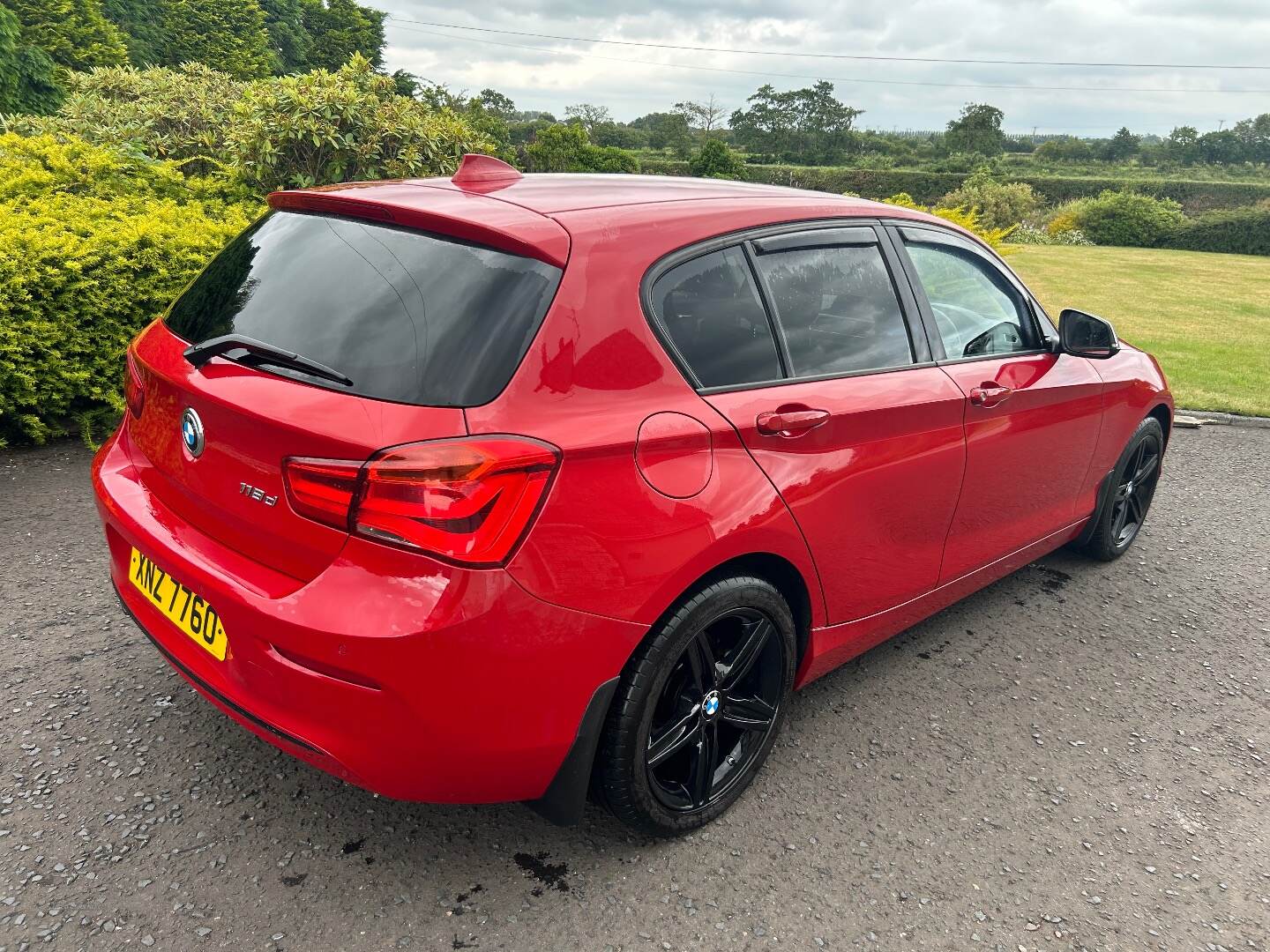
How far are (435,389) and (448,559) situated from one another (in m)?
0.36

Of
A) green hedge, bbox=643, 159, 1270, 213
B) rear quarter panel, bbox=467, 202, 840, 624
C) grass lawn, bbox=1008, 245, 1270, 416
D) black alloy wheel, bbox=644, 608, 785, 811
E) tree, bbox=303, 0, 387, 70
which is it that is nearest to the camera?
rear quarter panel, bbox=467, 202, 840, 624

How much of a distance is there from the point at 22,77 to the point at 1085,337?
25.4 metres

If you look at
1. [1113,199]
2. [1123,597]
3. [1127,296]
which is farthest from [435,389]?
[1113,199]

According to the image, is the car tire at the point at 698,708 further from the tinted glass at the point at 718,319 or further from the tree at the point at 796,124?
the tree at the point at 796,124

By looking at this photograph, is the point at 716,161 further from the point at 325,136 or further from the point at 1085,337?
the point at 1085,337

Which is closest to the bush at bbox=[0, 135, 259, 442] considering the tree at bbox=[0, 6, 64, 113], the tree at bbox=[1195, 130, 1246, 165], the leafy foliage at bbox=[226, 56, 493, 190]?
the leafy foliage at bbox=[226, 56, 493, 190]

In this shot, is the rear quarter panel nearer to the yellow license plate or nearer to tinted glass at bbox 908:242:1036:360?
the yellow license plate

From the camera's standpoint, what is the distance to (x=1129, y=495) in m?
4.58

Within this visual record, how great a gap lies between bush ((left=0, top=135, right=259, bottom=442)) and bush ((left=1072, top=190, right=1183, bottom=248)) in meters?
34.5

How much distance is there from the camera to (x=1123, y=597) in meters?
4.26

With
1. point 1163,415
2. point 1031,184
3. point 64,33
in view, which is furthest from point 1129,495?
point 1031,184

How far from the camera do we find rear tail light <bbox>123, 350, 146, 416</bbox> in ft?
8.06

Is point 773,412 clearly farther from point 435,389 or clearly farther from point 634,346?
point 435,389

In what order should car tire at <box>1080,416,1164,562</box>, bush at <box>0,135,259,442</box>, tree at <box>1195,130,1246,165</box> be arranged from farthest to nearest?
tree at <box>1195,130,1246,165</box> → bush at <box>0,135,259,442</box> → car tire at <box>1080,416,1164,562</box>
